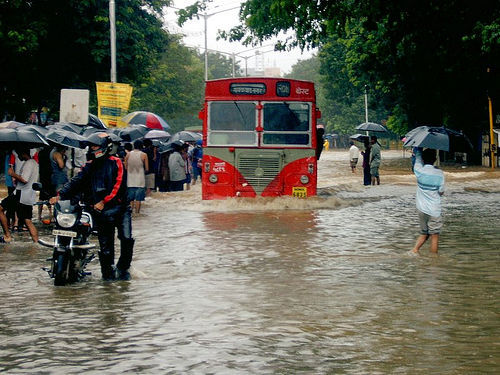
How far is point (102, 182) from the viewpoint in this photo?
10.2 meters

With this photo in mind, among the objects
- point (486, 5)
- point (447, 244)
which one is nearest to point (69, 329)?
point (447, 244)

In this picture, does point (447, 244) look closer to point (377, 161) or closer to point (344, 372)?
point (344, 372)

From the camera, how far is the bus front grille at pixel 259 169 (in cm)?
2079

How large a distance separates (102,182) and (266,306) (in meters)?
2.71

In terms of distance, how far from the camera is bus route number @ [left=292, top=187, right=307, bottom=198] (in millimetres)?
20984

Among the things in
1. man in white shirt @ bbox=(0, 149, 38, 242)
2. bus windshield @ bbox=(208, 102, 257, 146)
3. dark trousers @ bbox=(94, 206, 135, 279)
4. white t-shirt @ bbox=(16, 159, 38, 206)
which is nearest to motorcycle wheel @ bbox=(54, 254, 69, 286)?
dark trousers @ bbox=(94, 206, 135, 279)

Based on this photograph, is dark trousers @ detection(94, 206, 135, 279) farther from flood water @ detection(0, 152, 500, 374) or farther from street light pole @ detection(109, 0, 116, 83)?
street light pole @ detection(109, 0, 116, 83)

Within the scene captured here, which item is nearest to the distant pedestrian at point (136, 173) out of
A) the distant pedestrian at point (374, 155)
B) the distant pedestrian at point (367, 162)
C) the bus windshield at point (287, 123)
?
the bus windshield at point (287, 123)

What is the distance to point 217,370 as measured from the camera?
6.21m

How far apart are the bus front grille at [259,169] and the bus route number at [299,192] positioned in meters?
0.60

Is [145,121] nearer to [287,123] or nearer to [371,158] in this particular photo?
[371,158]

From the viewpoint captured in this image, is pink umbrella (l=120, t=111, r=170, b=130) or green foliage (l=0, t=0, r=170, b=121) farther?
green foliage (l=0, t=0, r=170, b=121)

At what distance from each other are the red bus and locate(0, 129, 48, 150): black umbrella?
650cm

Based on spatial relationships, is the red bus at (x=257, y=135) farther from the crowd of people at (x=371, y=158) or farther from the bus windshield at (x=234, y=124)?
the crowd of people at (x=371, y=158)
